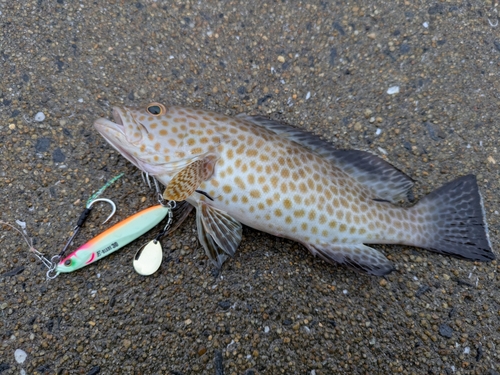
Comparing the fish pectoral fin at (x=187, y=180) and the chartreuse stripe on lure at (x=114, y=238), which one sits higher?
the fish pectoral fin at (x=187, y=180)

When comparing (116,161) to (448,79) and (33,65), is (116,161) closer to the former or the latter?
(33,65)

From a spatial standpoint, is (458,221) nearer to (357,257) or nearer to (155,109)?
(357,257)

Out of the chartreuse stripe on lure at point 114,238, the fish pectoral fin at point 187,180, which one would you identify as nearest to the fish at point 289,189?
the fish pectoral fin at point 187,180

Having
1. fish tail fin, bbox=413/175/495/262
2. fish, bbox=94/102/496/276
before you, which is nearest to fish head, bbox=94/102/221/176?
fish, bbox=94/102/496/276

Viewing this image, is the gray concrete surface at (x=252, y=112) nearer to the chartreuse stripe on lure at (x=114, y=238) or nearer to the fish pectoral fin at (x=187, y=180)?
the chartreuse stripe on lure at (x=114, y=238)

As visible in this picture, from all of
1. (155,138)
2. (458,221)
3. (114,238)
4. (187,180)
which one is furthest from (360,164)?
(114,238)

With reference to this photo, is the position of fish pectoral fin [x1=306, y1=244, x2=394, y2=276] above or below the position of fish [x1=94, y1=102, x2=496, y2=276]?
below

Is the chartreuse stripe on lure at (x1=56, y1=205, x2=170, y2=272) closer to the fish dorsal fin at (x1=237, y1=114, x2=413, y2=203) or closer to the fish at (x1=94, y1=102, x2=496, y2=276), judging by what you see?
the fish at (x1=94, y1=102, x2=496, y2=276)

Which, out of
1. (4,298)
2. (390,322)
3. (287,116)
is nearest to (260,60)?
(287,116)
